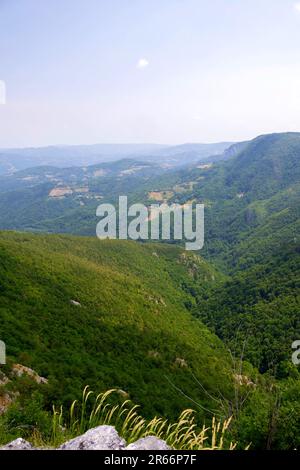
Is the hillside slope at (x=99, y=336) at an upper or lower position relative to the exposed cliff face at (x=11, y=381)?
lower

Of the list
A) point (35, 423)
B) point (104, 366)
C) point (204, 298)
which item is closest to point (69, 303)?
point (104, 366)

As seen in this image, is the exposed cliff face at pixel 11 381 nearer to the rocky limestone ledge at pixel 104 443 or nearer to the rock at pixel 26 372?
the rock at pixel 26 372

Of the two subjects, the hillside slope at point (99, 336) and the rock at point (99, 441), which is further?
the hillside slope at point (99, 336)

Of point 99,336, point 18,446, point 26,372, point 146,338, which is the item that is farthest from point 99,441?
point 146,338

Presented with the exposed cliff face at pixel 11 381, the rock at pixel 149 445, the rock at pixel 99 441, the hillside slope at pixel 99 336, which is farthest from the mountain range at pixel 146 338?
the rock at pixel 99 441

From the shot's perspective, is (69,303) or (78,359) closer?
(78,359)

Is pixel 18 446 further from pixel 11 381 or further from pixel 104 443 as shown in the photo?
pixel 11 381
